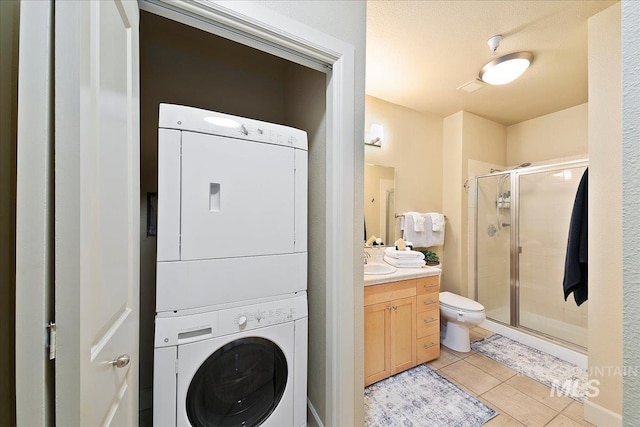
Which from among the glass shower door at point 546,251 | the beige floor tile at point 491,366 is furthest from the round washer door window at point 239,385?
the glass shower door at point 546,251

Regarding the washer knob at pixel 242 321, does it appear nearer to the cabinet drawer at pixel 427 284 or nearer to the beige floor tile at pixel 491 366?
the cabinet drawer at pixel 427 284

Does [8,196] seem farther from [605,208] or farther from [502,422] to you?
[605,208]

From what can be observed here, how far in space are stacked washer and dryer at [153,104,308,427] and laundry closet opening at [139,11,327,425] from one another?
14 cm

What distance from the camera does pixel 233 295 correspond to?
1.05 m

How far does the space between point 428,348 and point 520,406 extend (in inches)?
25.0

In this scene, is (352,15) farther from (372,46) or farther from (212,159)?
(212,159)

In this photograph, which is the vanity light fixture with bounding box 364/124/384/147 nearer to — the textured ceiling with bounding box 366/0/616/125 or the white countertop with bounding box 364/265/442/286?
the textured ceiling with bounding box 366/0/616/125

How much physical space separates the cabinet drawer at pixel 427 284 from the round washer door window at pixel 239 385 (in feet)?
4.40

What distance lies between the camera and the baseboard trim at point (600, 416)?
4.78 ft

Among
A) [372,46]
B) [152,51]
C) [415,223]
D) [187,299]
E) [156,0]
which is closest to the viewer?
[156,0]

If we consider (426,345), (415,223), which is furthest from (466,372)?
(415,223)

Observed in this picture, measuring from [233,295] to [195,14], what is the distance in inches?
44.6

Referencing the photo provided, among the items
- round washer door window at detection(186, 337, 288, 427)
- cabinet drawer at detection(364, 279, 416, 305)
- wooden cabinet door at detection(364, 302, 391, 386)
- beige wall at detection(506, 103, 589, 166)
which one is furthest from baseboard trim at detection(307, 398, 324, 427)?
beige wall at detection(506, 103, 589, 166)

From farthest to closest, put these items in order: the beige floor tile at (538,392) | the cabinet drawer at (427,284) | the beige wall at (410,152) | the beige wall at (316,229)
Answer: the beige wall at (410,152), the cabinet drawer at (427,284), the beige floor tile at (538,392), the beige wall at (316,229)
